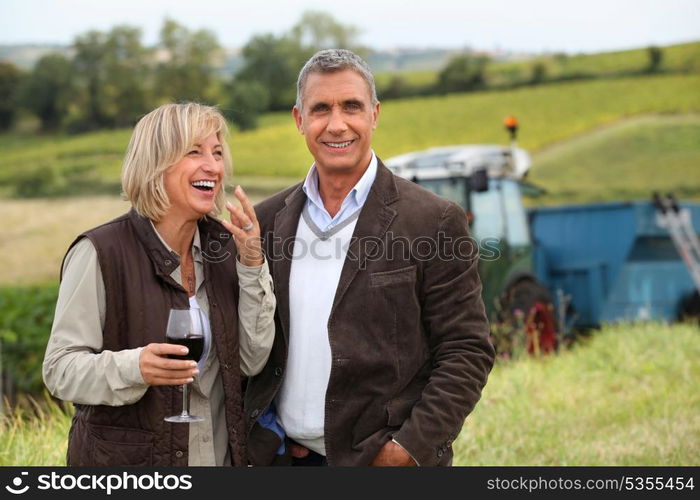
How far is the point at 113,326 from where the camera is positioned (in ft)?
8.33

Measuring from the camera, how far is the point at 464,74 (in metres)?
14.0

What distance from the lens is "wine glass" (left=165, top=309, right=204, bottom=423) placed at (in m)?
2.46

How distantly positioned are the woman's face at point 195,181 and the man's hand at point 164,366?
1.41ft

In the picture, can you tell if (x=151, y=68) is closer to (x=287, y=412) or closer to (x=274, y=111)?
(x=274, y=111)

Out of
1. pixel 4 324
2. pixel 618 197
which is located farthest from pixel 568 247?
pixel 4 324

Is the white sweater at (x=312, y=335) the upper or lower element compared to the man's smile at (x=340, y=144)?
lower

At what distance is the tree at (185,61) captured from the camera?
43.8 ft

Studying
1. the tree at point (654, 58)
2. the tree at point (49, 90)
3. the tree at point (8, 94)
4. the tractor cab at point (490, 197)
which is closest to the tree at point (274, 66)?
the tree at point (49, 90)

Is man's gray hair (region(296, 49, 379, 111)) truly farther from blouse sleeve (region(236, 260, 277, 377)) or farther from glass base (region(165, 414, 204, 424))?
glass base (region(165, 414, 204, 424))

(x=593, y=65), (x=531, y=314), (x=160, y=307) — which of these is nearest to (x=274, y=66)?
(x=593, y=65)

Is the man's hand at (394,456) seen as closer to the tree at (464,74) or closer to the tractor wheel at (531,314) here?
the tractor wheel at (531,314)

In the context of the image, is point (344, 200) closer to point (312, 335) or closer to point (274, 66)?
point (312, 335)

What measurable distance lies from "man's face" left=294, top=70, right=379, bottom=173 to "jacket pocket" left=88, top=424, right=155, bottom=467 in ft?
3.01

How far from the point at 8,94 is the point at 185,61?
2.54 metres
